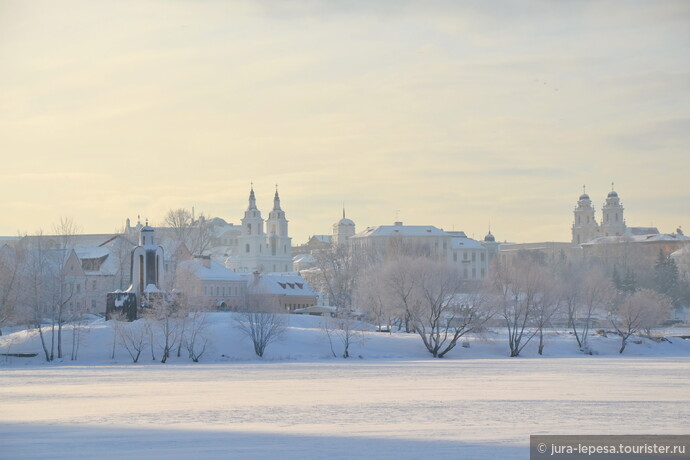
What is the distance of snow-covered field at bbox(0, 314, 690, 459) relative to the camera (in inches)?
969

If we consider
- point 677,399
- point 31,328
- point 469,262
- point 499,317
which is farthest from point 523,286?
point 469,262

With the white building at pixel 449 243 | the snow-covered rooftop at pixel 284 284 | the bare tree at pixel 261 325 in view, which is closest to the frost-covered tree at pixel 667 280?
the snow-covered rooftop at pixel 284 284

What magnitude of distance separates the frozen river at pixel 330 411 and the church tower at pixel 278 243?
97.9 meters

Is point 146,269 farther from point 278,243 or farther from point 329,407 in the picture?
point 278,243

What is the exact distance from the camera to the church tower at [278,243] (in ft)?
490

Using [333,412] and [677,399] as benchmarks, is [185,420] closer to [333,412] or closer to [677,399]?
[333,412]

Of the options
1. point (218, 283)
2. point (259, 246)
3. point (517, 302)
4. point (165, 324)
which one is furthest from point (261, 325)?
point (259, 246)

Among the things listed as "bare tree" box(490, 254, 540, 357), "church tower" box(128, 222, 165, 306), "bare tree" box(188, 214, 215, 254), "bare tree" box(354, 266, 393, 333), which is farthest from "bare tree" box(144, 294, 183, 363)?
"bare tree" box(188, 214, 215, 254)

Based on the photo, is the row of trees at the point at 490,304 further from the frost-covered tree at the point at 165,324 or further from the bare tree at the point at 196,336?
the frost-covered tree at the point at 165,324

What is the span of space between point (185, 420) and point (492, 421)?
8.49 meters

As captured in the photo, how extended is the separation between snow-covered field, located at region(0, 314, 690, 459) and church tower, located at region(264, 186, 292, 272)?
88575 mm

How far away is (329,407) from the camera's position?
107 feet

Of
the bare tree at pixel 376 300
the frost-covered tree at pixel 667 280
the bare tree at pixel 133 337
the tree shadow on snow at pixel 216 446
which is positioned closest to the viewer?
the tree shadow on snow at pixel 216 446

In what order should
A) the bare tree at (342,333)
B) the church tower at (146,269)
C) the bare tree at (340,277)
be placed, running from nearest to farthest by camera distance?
the bare tree at (342,333)
the church tower at (146,269)
the bare tree at (340,277)
